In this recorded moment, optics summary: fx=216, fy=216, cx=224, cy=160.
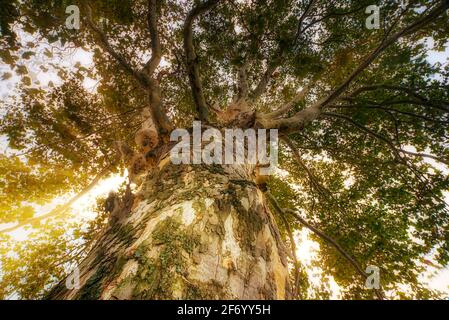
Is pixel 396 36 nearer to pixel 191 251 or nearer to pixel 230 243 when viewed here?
pixel 230 243

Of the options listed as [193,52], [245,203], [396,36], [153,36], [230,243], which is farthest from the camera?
[153,36]

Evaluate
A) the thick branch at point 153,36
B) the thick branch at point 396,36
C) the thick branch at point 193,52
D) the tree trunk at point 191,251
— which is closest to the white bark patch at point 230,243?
the tree trunk at point 191,251

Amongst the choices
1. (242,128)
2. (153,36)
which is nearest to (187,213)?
(242,128)

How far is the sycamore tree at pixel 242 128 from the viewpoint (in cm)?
198

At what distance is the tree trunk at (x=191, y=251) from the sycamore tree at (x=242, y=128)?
2cm

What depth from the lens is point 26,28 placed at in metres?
4.06

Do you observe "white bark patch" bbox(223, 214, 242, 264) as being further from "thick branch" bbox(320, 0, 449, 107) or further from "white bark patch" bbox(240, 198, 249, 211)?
"thick branch" bbox(320, 0, 449, 107)

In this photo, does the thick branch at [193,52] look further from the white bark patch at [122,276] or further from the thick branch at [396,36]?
the white bark patch at [122,276]

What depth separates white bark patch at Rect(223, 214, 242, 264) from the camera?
62.6 inches

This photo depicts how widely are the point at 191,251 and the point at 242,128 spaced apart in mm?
2749

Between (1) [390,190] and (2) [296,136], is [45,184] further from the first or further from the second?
(1) [390,190]

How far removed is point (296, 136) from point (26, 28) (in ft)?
22.0

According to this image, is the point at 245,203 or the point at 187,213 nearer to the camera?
the point at 187,213

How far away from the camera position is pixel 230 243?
166cm
